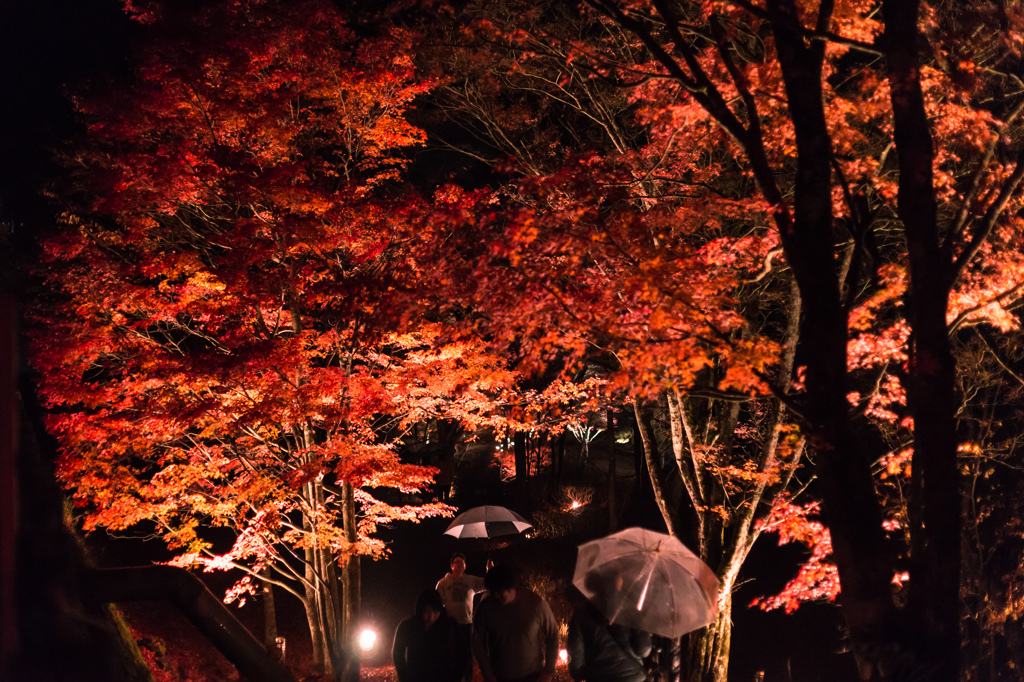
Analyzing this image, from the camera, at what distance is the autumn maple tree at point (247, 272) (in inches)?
304

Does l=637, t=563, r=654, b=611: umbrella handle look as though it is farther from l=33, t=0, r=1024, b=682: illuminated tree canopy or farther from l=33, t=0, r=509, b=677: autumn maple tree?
l=33, t=0, r=509, b=677: autumn maple tree

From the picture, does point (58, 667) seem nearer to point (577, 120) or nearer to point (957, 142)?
point (957, 142)

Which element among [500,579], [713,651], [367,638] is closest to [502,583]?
[500,579]

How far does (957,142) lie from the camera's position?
6332 mm

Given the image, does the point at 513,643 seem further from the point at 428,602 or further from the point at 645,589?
the point at 645,589

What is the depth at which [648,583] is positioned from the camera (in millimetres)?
4660

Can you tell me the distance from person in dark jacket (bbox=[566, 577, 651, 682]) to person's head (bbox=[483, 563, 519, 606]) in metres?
0.48

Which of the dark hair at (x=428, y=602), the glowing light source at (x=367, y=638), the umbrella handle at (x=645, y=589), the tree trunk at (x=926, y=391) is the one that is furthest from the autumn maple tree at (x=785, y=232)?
the glowing light source at (x=367, y=638)

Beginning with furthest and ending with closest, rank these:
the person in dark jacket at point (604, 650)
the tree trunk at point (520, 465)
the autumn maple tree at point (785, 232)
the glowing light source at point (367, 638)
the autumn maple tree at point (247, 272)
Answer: the tree trunk at point (520, 465) < the autumn maple tree at point (247, 272) < the glowing light source at point (367, 638) < the person in dark jacket at point (604, 650) < the autumn maple tree at point (785, 232)

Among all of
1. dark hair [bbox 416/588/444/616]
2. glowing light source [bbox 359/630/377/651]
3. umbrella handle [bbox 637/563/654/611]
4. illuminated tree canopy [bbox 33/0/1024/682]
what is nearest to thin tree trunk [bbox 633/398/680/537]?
illuminated tree canopy [bbox 33/0/1024/682]

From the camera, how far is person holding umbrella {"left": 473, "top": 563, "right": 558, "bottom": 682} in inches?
171

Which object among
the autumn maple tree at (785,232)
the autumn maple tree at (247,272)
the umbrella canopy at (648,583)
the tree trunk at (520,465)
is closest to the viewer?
the autumn maple tree at (785,232)

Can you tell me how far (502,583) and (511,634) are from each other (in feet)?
1.27

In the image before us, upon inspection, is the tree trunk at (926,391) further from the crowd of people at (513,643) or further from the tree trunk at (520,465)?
the tree trunk at (520,465)
